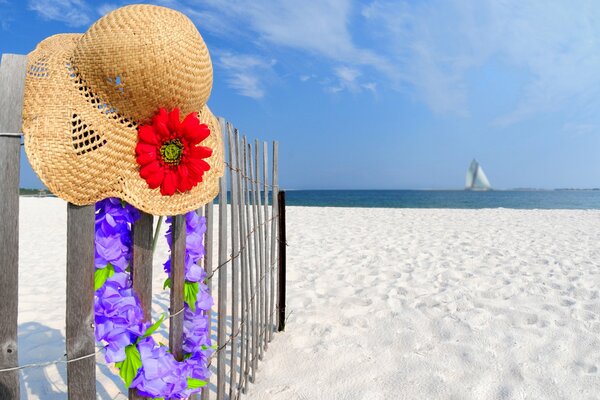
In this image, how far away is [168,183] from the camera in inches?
52.6

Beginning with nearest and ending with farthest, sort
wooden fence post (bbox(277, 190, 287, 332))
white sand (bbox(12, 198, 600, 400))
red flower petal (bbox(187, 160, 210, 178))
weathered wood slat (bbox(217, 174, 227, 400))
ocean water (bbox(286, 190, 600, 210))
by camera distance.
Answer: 1. red flower petal (bbox(187, 160, 210, 178))
2. weathered wood slat (bbox(217, 174, 227, 400))
3. white sand (bbox(12, 198, 600, 400))
4. wooden fence post (bbox(277, 190, 287, 332))
5. ocean water (bbox(286, 190, 600, 210))

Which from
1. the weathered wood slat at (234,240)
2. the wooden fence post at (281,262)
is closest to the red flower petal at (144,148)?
the weathered wood slat at (234,240)

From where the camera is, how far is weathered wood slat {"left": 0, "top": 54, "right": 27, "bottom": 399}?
1.15 meters

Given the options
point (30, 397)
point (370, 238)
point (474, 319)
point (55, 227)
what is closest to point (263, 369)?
point (30, 397)

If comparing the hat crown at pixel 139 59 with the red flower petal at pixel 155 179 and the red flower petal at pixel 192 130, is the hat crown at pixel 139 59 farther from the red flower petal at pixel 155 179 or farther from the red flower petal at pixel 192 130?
the red flower petal at pixel 155 179

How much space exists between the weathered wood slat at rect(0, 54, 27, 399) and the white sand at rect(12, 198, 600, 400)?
173 cm

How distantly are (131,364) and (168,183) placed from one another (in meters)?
0.65

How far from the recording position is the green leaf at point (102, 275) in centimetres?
135

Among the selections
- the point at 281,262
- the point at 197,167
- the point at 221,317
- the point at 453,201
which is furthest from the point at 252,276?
A: the point at 453,201

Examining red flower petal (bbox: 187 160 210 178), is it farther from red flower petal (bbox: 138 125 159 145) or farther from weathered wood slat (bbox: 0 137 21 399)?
weathered wood slat (bbox: 0 137 21 399)

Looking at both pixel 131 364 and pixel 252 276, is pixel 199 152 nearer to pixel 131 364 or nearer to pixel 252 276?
pixel 131 364

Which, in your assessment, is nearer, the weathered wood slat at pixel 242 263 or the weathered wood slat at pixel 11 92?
the weathered wood slat at pixel 11 92

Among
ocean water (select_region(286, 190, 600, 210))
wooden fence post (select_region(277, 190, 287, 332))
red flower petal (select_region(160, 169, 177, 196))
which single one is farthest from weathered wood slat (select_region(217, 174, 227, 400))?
ocean water (select_region(286, 190, 600, 210))

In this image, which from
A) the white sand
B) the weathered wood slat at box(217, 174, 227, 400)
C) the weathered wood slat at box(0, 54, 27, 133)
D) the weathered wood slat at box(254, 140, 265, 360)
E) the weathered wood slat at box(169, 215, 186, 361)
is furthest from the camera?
the weathered wood slat at box(254, 140, 265, 360)
